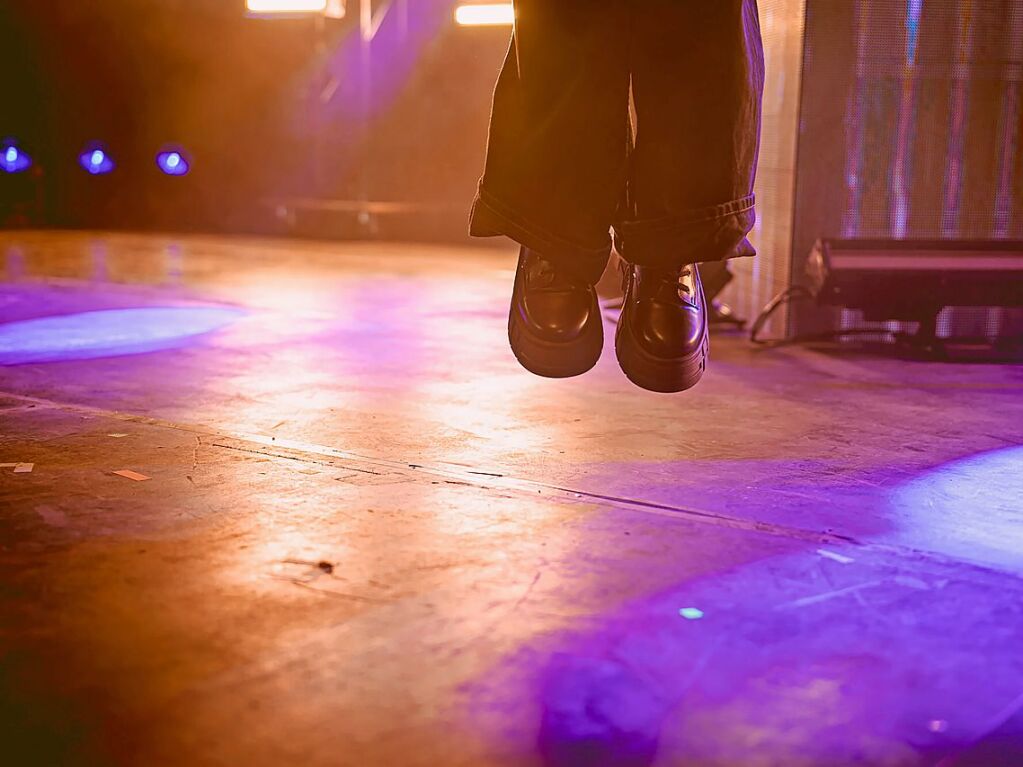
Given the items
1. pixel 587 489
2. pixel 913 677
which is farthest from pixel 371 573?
pixel 913 677

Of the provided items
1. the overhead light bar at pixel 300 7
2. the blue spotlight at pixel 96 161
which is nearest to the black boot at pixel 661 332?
the overhead light bar at pixel 300 7

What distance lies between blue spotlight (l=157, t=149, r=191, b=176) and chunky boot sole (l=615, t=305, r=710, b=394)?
29.8ft

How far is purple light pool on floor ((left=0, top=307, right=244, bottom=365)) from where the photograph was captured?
134 inches

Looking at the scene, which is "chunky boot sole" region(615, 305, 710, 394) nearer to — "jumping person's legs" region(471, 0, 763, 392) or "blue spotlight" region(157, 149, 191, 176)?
"jumping person's legs" region(471, 0, 763, 392)

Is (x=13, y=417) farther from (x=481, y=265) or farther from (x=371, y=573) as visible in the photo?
(x=481, y=265)

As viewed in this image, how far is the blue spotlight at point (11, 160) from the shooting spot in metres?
9.88

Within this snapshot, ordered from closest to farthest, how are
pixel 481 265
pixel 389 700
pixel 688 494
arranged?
pixel 389 700, pixel 688 494, pixel 481 265

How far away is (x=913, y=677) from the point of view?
121 cm

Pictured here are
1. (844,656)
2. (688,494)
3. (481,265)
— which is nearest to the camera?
(844,656)

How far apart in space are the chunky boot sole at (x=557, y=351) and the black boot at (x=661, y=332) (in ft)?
0.14

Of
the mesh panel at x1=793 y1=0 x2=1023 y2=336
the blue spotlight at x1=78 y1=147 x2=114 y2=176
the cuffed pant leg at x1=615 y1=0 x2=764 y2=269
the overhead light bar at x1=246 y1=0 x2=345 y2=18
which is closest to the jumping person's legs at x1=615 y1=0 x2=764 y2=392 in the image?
the cuffed pant leg at x1=615 y1=0 x2=764 y2=269

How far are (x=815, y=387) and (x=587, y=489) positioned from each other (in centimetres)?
136

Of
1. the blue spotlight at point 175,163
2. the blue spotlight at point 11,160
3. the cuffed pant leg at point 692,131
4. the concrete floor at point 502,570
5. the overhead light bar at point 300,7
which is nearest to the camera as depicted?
the concrete floor at point 502,570

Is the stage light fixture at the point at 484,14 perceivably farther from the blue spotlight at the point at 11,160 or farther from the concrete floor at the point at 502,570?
the concrete floor at the point at 502,570
